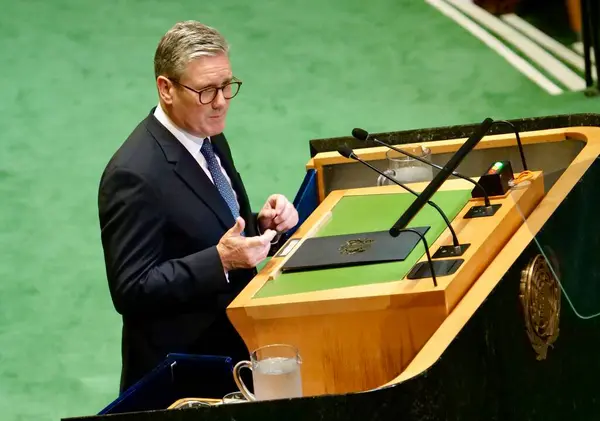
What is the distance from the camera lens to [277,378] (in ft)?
8.11

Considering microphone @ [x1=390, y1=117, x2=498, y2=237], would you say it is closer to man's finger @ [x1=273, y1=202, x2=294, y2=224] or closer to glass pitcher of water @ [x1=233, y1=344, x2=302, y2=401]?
glass pitcher of water @ [x1=233, y1=344, x2=302, y2=401]

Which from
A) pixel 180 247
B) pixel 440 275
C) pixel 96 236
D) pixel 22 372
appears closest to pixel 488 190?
pixel 440 275

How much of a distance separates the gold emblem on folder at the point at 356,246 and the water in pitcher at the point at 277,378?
459 mm

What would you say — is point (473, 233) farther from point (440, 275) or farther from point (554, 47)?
point (554, 47)

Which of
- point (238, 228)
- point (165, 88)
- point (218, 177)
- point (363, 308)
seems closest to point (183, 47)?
point (165, 88)

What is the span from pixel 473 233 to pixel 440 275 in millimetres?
269

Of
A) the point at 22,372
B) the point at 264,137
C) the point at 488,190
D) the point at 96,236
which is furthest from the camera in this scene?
the point at 264,137

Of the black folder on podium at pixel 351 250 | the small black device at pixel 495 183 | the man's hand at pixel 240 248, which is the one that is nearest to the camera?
the black folder on podium at pixel 351 250

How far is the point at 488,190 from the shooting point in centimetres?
307

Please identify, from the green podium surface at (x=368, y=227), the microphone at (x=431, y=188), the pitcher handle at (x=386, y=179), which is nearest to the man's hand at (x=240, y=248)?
the green podium surface at (x=368, y=227)

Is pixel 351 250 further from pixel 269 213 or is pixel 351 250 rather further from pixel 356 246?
pixel 269 213

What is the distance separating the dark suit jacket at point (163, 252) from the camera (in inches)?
118

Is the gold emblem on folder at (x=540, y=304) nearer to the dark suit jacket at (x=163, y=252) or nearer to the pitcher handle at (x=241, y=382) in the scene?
the pitcher handle at (x=241, y=382)

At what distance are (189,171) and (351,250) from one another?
49cm
